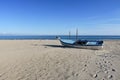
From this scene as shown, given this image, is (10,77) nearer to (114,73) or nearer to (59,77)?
(59,77)

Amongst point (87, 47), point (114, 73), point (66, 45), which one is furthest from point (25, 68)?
point (66, 45)

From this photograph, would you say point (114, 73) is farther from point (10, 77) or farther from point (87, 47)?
point (87, 47)

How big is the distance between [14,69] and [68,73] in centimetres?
326

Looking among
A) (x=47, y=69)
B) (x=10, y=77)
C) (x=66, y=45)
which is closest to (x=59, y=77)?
(x=47, y=69)

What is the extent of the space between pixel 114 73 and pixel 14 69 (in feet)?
18.0

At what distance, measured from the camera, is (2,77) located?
7.14 meters

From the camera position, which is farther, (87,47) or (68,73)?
(87,47)

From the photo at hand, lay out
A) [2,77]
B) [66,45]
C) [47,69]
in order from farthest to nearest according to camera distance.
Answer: [66,45] → [47,69] → [2,77]

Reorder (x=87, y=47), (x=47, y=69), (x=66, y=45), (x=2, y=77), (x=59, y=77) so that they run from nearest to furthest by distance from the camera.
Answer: (x=59, y=77)
(x=2, y=77)
(x=47, y=69)
(x=87, y=47)
(x=66, y=45)

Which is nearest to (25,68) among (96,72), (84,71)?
(84,71)

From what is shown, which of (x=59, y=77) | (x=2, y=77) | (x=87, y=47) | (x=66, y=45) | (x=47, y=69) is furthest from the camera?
(x=66, y=45)

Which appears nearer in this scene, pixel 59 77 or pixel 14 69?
pixel 59 77

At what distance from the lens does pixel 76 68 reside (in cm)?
798

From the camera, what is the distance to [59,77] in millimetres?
6703
